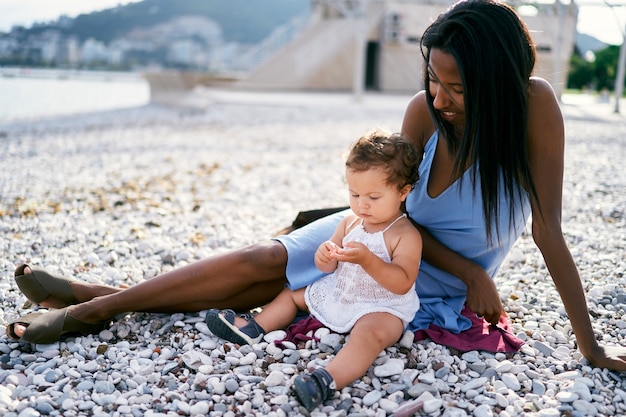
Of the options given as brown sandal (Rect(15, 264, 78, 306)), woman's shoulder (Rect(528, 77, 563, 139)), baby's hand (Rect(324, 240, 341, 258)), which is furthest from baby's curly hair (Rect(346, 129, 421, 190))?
brown sandal (Rect(15, 264, 78, 306))

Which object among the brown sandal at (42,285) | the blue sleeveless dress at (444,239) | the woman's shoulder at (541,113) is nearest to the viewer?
the woman's shoulder at (541,113)

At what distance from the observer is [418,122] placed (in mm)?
2348

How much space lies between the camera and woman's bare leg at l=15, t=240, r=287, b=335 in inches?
90.1

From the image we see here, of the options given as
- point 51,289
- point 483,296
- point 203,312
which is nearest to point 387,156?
point 483,296

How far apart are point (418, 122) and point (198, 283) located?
1.10 metres

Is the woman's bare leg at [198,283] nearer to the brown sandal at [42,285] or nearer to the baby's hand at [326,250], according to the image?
the brown sandal at [42,285]

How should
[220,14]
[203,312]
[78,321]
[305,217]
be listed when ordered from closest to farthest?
[78,321] < [203,312] < [305,217] < [220,14]

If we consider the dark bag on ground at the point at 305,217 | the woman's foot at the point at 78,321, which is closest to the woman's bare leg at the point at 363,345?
the dark bag on ground at the point at 305,217

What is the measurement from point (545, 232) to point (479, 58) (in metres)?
0.66

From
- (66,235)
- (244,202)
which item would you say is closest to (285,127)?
(244,202)

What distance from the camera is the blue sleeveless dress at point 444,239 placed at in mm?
2268

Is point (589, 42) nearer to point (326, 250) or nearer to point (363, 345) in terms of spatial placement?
point (326, 250)

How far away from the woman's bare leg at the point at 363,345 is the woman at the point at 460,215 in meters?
0.03

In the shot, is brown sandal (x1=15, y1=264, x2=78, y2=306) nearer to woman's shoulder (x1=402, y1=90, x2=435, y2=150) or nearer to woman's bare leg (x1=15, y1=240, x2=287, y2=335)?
woman's bare leg (x1=15, y1=240, x2=287, y2=335)
